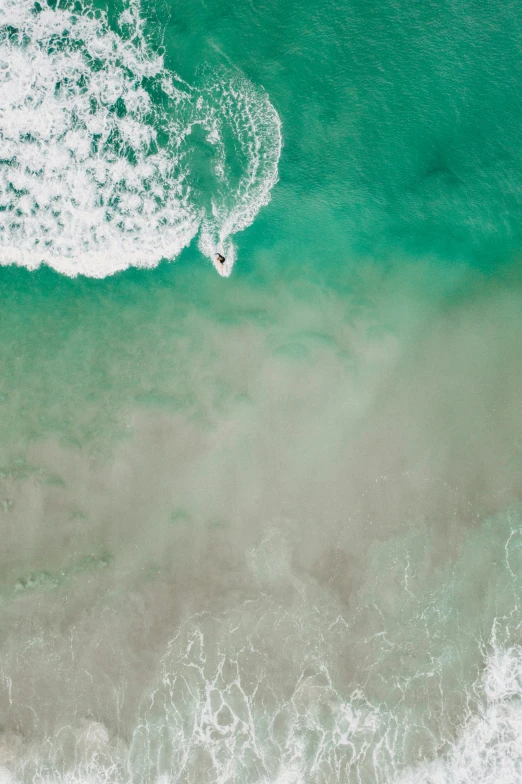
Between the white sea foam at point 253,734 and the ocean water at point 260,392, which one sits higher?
the ocean water at point 260,392

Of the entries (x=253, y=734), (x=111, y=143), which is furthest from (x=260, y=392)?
(x=253, y=734)

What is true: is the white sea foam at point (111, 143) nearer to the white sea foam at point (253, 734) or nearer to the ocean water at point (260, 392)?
the ocean water at point (260, 392)

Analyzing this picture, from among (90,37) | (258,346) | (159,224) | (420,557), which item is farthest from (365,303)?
(90,37)

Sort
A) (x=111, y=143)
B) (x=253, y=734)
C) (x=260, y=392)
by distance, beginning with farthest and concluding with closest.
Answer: (x=111, y=143) < (x=260, y=392) < (x=253, y=734)

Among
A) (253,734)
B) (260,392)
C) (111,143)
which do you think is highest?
(111,143)

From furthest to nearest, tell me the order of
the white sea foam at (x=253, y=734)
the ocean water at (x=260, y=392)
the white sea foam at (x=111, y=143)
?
the white sea foam at (x=111, y=143) < the ocean water at (x=260, y=392) < the white sea foam at (x=253, y=734)

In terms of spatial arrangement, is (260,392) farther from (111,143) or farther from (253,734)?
(253,734)

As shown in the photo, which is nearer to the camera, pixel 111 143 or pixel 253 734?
pixel 253 734

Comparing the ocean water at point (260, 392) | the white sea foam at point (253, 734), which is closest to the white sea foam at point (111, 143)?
the ocean water at point (260, 392)
